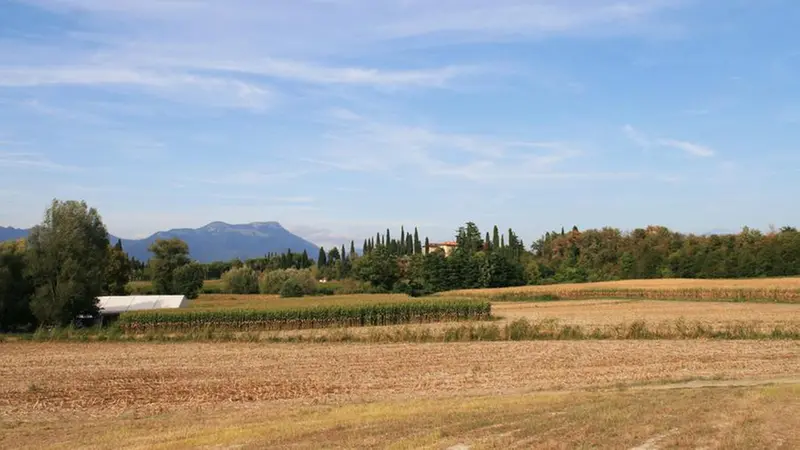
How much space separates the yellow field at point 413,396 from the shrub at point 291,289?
80.0 m

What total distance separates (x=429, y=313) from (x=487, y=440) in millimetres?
48020

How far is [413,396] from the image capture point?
20078mm

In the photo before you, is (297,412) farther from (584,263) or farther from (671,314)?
(584,263)

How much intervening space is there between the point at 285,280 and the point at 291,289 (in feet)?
24.2

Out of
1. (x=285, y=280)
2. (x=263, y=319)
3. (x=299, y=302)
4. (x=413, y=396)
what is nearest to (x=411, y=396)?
(x=413, y=396)

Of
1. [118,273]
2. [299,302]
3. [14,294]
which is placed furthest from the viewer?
[118,273]

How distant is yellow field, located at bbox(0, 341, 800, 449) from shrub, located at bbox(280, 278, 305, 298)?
7999cm

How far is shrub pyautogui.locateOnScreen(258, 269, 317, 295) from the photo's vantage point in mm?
122250

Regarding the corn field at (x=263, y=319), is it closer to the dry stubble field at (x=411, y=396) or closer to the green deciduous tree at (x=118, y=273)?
the dry stubble field at (x=411, y=396)

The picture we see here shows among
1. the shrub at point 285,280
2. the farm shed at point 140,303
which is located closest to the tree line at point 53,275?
the farm shed at point 140,303

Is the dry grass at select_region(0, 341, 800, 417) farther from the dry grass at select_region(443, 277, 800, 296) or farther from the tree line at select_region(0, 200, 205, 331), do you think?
the dry grass at select_region(443, 277, 800, 296)

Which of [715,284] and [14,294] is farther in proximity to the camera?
[715,284]

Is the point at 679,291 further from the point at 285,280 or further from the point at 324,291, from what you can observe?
the point at 285,280

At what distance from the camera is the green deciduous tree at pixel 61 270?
5722 centimetres
